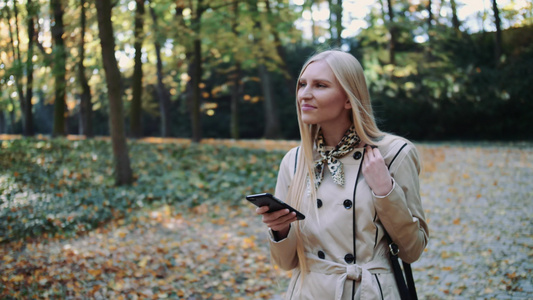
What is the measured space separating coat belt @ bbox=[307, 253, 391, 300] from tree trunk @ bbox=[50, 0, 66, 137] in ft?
36.3

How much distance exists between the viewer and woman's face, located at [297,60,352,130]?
2.10 m

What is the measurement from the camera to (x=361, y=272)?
6.50ft

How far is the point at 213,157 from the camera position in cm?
1284

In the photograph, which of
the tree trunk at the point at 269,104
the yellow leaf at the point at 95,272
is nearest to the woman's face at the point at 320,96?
the yellow leaf at the point at 95,272

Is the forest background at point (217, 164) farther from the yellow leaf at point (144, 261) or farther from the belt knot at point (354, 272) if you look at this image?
the belt knot at point (354, 272)

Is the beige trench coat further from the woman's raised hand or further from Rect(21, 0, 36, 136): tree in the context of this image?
Rect(21, 0, 36, 136): tree

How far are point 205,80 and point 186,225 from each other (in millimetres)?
18936

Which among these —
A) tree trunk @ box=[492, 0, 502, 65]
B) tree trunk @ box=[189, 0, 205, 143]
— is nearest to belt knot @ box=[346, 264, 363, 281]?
tree trunk @ box=[189, 0, 205, 143]

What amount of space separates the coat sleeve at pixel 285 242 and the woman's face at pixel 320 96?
313mm

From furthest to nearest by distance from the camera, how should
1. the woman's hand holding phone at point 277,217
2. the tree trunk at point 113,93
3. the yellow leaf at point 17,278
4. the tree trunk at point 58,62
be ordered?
1. the tree trunk at point 58,62
2. the tree trunk at point 113,93
3. the yellow leaf at point 17,278
4. the woman's hand holding phone at point 277,217

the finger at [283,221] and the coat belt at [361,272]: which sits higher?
the finger at [283,221]

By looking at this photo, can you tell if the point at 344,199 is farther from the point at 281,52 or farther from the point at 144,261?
the point at 281,52

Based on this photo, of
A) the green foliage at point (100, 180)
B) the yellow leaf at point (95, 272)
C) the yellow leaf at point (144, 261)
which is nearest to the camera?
the yellow leaf at point (95, 272)

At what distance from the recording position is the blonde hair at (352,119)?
2082 mm
